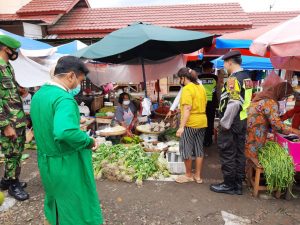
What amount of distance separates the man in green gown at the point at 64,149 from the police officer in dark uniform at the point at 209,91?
394cm

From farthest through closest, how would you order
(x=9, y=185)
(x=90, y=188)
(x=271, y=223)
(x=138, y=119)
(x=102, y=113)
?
(x=102, y=113)
(x=138, y=119)
(x=9, y=185)
(x=271, y=223)
(x=90, y=188)

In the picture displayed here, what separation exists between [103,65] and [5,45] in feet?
11.6

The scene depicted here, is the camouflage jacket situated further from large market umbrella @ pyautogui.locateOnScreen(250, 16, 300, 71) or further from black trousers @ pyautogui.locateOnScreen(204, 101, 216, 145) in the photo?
black trousers @ pyautogui.locateOnScreen(204, 101, 216, 145)

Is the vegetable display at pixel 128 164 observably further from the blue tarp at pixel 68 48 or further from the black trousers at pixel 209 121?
the blue tarp at pixel 68 48

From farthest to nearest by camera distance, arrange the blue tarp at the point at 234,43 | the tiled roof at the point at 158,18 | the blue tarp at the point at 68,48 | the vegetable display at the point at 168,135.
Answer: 1. the tiled roof at the point at 158,18
2. the blue tarp at the point at 68,48
3. the vegetable display at the point at 168,135
4. the blue tarp at the point at 234,43

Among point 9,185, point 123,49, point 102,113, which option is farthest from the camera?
point 102,113

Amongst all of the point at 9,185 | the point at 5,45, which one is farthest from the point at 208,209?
the point at 5,45

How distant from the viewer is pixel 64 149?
79.0 inches

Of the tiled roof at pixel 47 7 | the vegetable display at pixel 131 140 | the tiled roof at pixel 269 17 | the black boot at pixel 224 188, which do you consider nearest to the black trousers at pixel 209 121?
the vegetable display at pixel 131 140

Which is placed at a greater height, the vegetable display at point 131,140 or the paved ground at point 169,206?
the vegetable display at point 131,140

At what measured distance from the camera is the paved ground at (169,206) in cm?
317

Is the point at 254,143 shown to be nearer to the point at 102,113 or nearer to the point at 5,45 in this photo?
the point at 5,45

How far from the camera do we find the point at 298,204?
3537mm

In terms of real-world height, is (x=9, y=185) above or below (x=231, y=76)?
below
